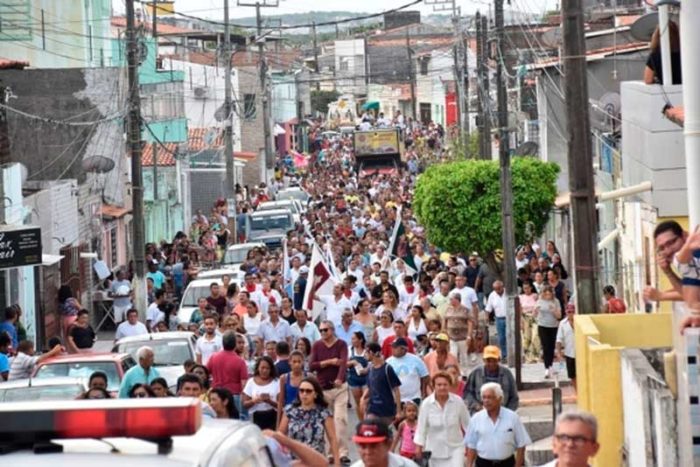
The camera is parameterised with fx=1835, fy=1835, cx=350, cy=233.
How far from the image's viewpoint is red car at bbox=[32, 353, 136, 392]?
19.4 metres

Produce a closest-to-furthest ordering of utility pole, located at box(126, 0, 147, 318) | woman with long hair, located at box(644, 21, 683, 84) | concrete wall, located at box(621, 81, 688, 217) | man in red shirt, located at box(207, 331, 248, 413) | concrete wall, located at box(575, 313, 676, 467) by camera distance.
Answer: concrete wall, located at box(575, 313, 676, 467), man in red shirt, located at box(207, 331, 248, 413), woman with long hair, located at box(644, 21, 683, 84), concrete wall, located at box(621, 81, 688, 217), utility pole, located at box(126, 0, 147, 318)

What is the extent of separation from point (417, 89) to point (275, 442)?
5462 inches

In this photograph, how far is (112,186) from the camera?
4753cm

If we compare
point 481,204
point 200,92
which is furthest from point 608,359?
point 200,92

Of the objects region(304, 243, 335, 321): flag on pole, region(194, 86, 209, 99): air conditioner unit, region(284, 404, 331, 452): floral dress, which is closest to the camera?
region(284, 404, 331, 452): floral dress

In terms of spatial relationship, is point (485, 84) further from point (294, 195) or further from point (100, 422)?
point (100, 422)

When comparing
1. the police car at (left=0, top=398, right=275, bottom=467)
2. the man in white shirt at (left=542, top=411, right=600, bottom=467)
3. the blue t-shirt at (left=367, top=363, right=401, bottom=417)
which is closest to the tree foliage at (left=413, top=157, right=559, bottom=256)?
the blue t-shirt at (left=367, top=363, right=401, bottom=417)

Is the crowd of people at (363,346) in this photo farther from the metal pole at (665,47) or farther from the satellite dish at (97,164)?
the metal pole at (665,47)

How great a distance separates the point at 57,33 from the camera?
56125 millimetres

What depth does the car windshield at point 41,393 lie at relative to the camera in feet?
57.3

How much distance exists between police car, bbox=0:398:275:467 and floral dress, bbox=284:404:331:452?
341 inches

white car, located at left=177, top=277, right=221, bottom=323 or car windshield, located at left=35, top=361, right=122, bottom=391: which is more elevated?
white car, located at left=177, top=277, right=221, bottom=323

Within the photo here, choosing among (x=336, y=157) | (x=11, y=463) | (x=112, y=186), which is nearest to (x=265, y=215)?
(x=112, y=186)

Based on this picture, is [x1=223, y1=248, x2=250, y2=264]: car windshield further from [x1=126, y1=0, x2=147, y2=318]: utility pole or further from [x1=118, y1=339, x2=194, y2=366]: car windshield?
[x1=118, y1=339, x2=194, y2=366]: car windshield
